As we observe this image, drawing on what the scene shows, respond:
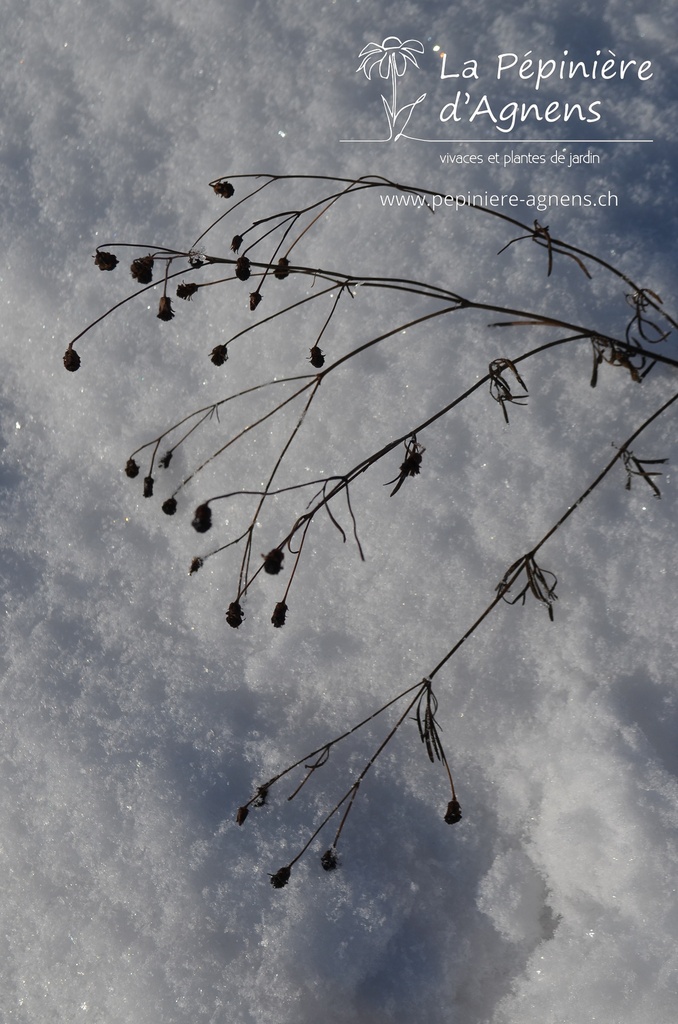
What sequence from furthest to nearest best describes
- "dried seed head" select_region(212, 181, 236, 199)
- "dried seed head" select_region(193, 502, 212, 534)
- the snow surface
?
the snow surface < "dried seed head" select_region(212, 181, 236, 199) < "dried seed head" select_region(193, 502, 212, 534)

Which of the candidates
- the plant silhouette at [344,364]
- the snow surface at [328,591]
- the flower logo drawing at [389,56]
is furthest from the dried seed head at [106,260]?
the flower logo drawing at [389,56]

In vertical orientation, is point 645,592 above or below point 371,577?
above

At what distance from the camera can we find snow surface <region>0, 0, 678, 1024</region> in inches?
39.1

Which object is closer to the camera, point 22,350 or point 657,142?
point 657,142

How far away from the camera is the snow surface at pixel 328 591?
99 cm

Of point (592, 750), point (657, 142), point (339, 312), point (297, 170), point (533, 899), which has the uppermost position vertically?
point (657, 142)

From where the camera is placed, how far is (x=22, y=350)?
1.17 meters

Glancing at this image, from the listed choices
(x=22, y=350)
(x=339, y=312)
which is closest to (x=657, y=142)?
(x=339, y=312)

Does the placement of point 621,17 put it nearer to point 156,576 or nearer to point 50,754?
point 156,576

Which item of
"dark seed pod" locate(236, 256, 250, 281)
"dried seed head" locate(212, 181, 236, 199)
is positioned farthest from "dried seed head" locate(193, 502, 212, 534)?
"dried seed head" locate(212, 181, 236, 199)

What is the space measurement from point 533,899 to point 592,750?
Result: 21 centimetres

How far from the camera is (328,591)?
1.06 metres

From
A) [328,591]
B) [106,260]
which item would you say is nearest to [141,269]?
[106,260]

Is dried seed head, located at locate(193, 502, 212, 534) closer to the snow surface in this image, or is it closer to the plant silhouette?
the plant silhouette
